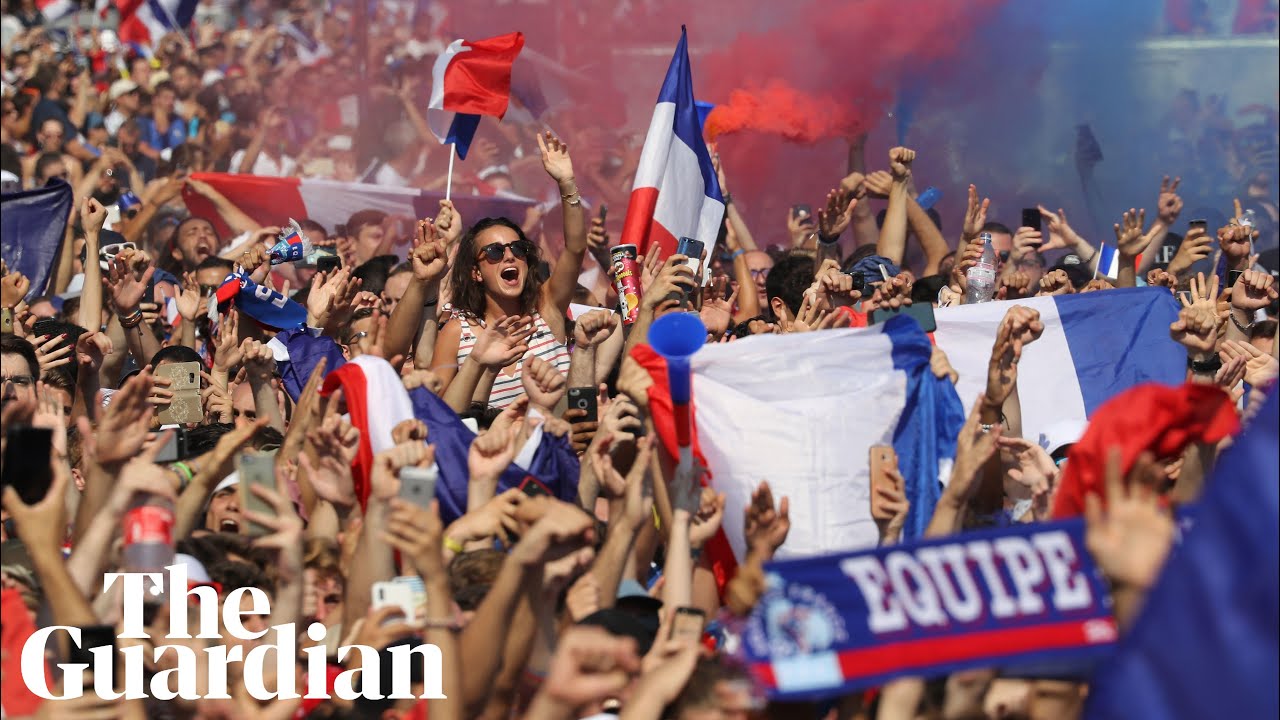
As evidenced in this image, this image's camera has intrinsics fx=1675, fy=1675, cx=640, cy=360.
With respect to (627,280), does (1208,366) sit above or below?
below

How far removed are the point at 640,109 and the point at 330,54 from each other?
456 centimetres

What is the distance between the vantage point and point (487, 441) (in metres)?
4.29

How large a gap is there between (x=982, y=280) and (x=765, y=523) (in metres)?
3.02

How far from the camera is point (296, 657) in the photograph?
3600 mm

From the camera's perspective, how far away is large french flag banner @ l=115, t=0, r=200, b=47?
15930 millimetres

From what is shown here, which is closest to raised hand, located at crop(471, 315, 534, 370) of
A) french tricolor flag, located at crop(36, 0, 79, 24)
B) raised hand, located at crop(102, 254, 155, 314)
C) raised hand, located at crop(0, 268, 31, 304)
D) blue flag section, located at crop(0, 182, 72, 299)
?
raised hand, located at crop(102, 254, 155, 314)

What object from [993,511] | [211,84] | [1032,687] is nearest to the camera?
[1032,687]

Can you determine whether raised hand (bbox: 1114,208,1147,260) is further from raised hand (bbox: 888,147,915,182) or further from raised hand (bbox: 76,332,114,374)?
raised hand (bbox: 76,332,114,374)

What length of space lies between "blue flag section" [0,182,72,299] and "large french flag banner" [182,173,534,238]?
1.84 m

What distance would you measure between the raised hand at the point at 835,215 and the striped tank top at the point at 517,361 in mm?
1849

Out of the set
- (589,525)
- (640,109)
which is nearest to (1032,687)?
(589,525)

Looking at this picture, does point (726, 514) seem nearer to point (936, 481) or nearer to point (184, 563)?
point (936, 481)

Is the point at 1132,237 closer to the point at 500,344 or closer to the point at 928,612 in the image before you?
the point at 500,344

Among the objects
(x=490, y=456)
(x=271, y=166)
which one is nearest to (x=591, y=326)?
(x=490, y=456)
